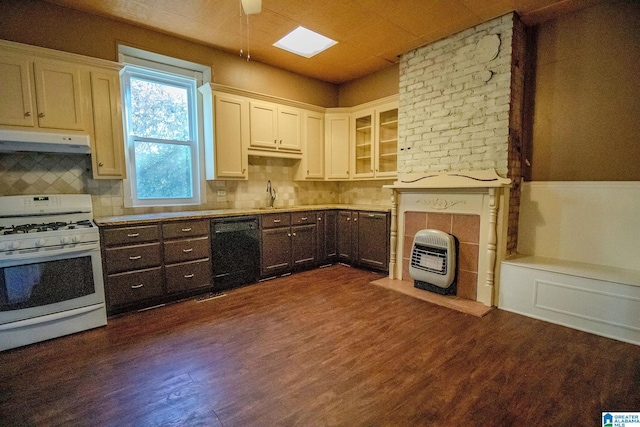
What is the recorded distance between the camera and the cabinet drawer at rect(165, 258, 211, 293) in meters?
3.10

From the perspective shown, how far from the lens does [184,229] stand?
317 centimetres

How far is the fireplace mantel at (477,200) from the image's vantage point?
293cm

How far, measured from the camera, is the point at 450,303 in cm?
306

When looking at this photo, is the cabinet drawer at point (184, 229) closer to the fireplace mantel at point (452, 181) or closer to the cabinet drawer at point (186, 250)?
the cabinet drawer at point (186, 250)

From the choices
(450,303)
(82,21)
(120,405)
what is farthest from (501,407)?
(82,21)

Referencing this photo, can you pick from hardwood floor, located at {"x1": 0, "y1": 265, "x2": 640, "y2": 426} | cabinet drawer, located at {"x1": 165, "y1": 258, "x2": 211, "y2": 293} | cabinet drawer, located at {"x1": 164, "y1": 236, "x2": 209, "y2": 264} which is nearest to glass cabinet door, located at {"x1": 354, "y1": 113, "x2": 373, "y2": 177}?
hardwood floor, located at {"x1": 0, "y1": 265, "x2": 640, "y2": 426}

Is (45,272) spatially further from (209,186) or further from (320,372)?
(320,372)

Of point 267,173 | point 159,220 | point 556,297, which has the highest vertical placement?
point 267,173

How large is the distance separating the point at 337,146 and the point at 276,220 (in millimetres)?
1663

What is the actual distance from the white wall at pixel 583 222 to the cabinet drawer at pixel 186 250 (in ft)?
A: 11.4

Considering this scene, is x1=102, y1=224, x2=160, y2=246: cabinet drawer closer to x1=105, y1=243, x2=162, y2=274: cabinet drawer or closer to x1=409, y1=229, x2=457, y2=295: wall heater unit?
x1=105, y1=243, x2=162, y2=274: cabinet drawer

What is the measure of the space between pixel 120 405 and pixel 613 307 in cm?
351

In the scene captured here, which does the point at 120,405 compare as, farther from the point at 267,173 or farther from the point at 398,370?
the point at 267,173

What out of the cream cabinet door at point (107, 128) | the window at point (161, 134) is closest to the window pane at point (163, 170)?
the window at point (161, 134)
